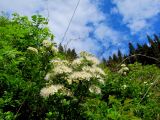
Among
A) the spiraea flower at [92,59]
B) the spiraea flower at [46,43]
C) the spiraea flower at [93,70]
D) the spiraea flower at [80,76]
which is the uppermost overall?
the spiraea flower at [46,43]

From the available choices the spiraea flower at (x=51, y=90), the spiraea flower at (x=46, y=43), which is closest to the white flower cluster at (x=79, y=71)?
the spiraea flower at (x=51, y=90)

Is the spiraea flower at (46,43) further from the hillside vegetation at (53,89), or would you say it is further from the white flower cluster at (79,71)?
the white flower cluster at (79,71)

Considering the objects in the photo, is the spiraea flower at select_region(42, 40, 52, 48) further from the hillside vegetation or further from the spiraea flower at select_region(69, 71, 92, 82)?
the spiraea flower at select_region(69, 71, 92, 82)

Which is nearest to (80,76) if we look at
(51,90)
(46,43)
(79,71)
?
(79,71)

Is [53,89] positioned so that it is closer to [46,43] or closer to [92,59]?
[92,59]

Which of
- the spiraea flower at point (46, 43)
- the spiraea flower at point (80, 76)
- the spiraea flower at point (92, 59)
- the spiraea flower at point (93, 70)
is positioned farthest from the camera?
the spiraea flower at point (46, 43)

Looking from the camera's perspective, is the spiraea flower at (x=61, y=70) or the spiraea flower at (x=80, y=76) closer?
the spiraea flower at (x=80, y=76)

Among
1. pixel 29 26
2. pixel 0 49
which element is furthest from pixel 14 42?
pixel 0 49

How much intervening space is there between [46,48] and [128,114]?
69.9 inches

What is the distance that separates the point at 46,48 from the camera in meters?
6.36

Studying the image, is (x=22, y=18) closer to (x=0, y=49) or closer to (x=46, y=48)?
(x=46, y=48)

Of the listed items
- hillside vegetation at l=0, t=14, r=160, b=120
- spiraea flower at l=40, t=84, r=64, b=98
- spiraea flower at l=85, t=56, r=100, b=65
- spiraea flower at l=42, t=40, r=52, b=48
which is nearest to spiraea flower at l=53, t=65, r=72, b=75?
hillside vegetation at l=0, t=14, r=160, b=120

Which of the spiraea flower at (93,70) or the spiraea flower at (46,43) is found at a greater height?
the spiraea flower at (46,43)

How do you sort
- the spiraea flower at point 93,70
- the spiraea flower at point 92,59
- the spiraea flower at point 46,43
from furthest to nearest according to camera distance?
the spiraea flower at point 46,43
the spiraea flower at point 92,59
the spiraea flower at point 93,70
